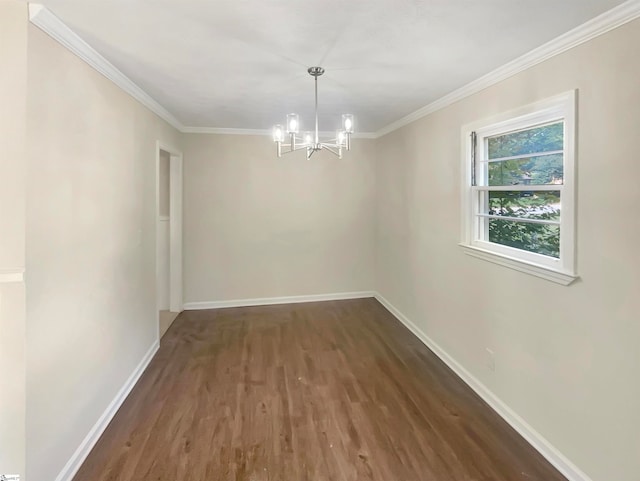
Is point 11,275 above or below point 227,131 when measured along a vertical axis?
below

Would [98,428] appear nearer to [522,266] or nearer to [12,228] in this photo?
[12,228]

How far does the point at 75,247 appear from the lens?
2.15 m

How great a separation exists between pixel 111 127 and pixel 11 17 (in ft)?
3.23

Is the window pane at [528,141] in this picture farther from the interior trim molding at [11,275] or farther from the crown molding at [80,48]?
the interior trim molding at [11,275]

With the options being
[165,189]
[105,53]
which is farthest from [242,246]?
[105,53]

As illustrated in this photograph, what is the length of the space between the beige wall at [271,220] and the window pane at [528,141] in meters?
2.64

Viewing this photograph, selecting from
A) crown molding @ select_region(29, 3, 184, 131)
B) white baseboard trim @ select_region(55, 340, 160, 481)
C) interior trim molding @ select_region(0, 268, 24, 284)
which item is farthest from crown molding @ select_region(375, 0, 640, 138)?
white baseboard trim @ select_region(55, 340, 160, 481)

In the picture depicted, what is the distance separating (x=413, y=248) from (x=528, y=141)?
1.93 metres

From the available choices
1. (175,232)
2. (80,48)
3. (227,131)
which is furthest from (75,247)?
(227,131)

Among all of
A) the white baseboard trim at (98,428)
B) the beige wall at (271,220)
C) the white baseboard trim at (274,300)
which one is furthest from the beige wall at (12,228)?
the white baseboard trim at (274,300)

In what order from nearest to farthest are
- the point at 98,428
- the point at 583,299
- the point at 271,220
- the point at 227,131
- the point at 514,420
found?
the point at 583,299
the point at 98,428
the point at 514,420
the point at 227,131
the point at 271,220

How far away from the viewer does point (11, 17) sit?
1.68 metres

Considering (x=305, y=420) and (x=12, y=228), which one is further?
(x=305, y=420)

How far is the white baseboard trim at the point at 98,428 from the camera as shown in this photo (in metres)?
2.07
